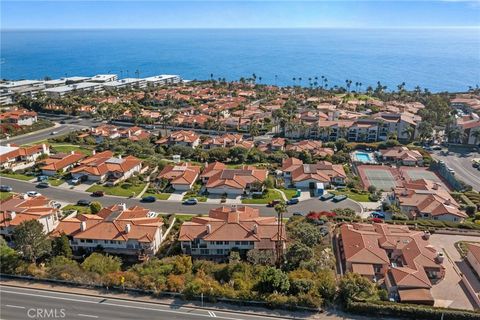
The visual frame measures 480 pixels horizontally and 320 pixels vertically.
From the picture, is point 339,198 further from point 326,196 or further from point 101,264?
point 101,264

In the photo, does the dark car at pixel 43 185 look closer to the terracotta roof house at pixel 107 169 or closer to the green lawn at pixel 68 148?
the terracotta roof house at pixel 107 169

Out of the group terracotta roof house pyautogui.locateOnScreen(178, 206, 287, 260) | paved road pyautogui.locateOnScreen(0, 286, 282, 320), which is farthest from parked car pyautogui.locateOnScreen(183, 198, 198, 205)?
paved road pyautogui.locateOnScreen(0, 286, 282, 320)

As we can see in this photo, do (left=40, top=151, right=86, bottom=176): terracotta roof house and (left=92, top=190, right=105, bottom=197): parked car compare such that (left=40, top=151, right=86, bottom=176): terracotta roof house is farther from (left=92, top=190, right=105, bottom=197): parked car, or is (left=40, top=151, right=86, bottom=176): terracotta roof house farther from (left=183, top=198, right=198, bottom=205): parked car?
(left=183, top=198, right=198, bottom=205): parked car

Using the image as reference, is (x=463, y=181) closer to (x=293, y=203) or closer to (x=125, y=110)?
(x=293, y=203)

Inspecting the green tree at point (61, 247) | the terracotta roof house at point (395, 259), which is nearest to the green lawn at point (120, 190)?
the green tree at point (61, 247)

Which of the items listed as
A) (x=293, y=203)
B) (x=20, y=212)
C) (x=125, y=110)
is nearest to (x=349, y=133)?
(x=293, y=203)

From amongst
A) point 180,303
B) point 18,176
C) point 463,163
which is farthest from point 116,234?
point 463,163

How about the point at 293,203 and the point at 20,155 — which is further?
the point at 20,155
